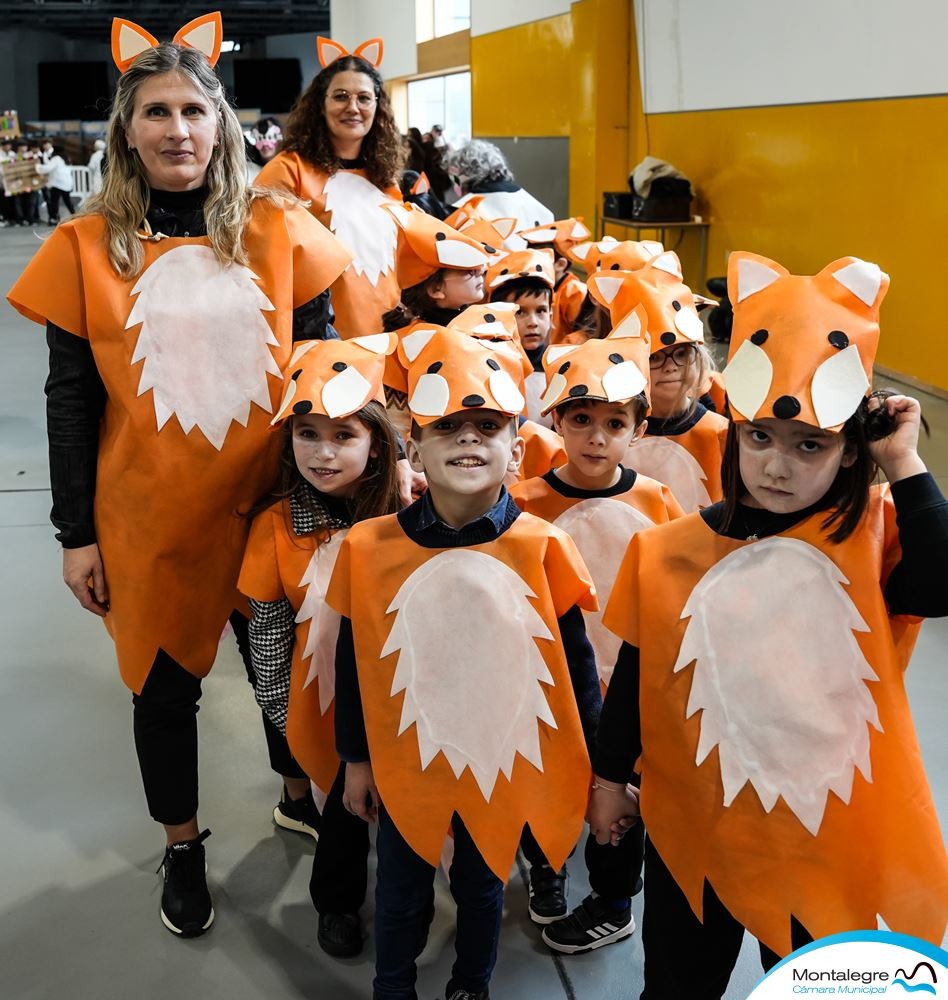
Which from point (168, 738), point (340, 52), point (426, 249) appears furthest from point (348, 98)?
point (168, 738)

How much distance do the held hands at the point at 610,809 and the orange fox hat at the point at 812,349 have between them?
2.08 ft

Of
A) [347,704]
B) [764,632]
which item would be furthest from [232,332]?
[764,632]

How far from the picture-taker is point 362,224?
9.91 feet

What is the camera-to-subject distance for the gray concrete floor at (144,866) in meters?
2.01

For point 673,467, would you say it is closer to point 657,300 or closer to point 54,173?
point 657,300

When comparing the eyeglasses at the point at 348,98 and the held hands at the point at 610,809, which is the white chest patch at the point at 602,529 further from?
the eyeglasses at the point at 348,98

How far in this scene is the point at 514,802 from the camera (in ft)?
5.48

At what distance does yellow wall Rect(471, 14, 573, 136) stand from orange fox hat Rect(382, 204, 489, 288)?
321 inches

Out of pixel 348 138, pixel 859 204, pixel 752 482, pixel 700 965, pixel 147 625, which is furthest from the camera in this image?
pixel 859 204

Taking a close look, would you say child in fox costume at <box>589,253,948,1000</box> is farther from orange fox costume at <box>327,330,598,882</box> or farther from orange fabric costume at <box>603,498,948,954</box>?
orange fox costume at <box>327,330,598,882</box>

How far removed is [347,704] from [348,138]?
6.29 ft

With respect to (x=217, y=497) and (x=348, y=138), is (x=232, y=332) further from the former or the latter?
(x=348, y=138)

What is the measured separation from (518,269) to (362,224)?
50cm

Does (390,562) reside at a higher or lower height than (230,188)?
lower
